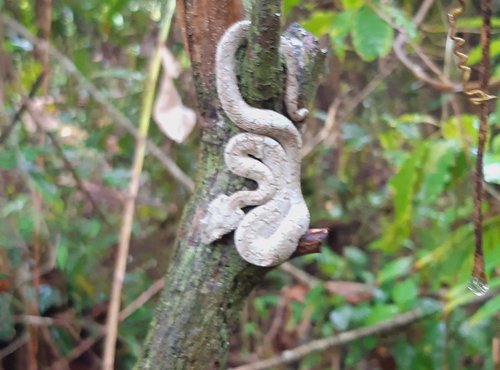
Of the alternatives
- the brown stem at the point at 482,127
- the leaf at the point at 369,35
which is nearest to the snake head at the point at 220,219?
the brown stem at the point at 482,127

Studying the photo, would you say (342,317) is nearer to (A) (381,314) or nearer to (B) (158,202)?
(A) (381,314)

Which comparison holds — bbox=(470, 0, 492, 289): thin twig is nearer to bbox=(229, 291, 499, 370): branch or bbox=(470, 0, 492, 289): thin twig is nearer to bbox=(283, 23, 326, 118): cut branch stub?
bbox=(283, 23, 326, 118): cut branch stub

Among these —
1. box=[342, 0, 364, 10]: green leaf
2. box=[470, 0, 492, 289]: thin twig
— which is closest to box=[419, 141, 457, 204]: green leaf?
box=[342, 0, 364, 10]: green leaf

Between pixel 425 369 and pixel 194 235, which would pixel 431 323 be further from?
pixel 194 235

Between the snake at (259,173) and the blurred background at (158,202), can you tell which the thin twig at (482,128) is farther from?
the blurred background at (158,202)

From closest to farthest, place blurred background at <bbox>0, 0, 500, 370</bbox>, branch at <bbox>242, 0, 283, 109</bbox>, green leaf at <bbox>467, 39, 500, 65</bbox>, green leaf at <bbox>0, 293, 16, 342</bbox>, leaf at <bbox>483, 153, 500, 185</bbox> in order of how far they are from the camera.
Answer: branch at <bbox>242, 0, 283, 109</bbox>, leaf at <bbox>483, 153, 500, 185</bbox>, green leaf at <bbox>467, 39, 500, 65</bbox>, blurred background at <bbox>0, 0, 500, 370</bbox>, green leaf at <bbox>0, 293, 16, 342</bbox>

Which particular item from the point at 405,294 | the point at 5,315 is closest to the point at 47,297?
the point at 5,315

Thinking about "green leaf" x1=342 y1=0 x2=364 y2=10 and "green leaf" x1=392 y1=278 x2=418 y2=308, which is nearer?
"green leaf" x1=342 y1=0 x2=364 y2=10

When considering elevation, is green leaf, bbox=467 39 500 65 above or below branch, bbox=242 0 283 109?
below
